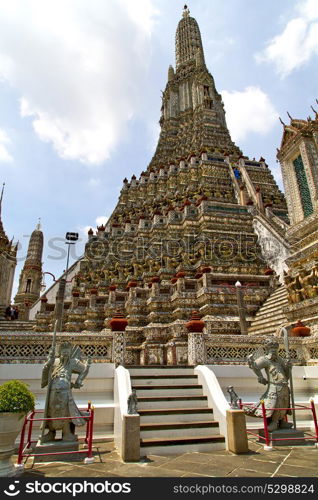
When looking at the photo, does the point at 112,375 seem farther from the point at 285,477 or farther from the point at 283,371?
the point at 285,477

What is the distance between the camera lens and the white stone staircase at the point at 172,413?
566 cm

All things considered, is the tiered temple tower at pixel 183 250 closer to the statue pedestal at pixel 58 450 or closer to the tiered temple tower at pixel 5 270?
the tiered temple tower at pixel 5 270

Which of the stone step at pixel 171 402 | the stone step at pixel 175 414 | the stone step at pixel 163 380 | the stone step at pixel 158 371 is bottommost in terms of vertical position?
the stone step at pixel 175 414

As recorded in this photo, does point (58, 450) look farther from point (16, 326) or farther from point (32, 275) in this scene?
point (32, 275)

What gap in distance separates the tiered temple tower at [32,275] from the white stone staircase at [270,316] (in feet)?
103

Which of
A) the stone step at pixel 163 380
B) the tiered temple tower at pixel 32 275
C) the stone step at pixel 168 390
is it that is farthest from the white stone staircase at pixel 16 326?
the tiered temple tower at pixel 32 275

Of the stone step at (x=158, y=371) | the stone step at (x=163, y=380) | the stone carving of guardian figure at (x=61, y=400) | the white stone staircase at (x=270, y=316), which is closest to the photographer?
the stone carving of guardian figure at (x=61, y=400)

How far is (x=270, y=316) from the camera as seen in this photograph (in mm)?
14242

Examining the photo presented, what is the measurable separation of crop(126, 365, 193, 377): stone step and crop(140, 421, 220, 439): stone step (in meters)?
1.63

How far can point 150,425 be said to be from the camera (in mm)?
6023

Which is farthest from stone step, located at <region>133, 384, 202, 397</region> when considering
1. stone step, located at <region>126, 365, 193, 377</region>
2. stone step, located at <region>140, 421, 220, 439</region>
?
stone step, located at <region>140, 421, 220, 439</region>

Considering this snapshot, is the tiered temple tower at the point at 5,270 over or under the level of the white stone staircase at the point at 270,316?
over

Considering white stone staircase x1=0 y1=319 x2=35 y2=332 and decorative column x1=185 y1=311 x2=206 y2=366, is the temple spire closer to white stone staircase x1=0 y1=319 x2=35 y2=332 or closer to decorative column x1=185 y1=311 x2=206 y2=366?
white stone staircase x1=0 y1=319 x2=35 y2=332

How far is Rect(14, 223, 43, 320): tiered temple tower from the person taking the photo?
40.6 metres
